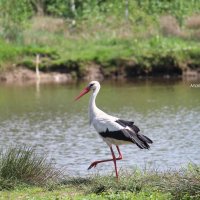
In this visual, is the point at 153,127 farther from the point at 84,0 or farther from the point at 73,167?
the point at 84,0

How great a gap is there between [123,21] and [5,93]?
11.3 meters

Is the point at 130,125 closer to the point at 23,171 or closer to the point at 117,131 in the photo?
the point at 117,131

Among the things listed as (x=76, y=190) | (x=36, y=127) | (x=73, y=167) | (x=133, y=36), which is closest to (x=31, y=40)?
(x=133, y=36)

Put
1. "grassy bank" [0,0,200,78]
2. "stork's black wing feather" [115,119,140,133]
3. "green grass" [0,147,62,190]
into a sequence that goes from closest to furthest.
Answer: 1. "green grass" [0,147,62,190]
2. "stork's black wing feather" [115,119,140,133]
3. "grassy bank" [0,0,200,78]

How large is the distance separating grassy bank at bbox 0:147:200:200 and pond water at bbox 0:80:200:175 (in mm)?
1437

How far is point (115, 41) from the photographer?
34.9 metres

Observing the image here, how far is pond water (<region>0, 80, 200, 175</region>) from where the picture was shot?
15.6m

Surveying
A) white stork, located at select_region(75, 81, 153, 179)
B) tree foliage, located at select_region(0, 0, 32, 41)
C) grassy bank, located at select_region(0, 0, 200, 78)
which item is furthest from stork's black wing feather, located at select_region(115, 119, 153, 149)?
tree foliage, located at select_region(0, 0, 32, 41)

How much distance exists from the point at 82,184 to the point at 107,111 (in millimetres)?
13126

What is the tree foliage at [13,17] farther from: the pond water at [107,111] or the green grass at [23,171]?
the green grass at [23,171]

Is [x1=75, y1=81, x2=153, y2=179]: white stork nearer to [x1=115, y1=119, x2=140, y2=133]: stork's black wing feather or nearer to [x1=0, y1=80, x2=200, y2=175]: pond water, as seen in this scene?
[x1=115, y1=119, x2=140, y2=133]: stork's black wing feather

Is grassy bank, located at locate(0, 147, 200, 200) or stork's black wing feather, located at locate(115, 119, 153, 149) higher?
stork's black wing feather, located at locate(115, 119, 153, 149)

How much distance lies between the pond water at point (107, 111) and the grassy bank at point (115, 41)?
1.67 metres

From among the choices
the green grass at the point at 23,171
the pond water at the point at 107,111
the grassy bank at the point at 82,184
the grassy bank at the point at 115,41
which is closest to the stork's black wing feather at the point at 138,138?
the grassy bank at the point at 82,184
